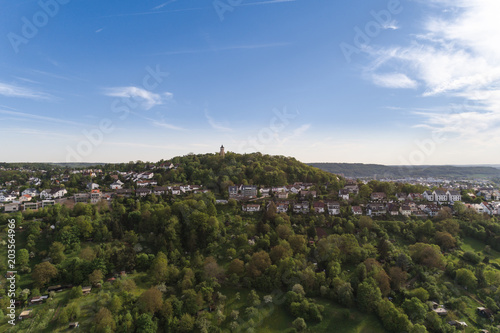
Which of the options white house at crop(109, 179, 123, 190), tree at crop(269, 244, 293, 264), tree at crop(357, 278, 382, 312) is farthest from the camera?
white house at crop(109, 179, 123, 190)

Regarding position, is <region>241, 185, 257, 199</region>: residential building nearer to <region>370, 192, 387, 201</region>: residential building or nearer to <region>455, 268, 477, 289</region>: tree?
<region>370, 192, 387, 201</region>: residential building

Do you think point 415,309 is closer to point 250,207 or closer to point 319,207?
point 319,207

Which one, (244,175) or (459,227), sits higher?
(244,175)

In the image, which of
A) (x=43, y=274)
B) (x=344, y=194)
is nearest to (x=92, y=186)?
(x=43, y=274)

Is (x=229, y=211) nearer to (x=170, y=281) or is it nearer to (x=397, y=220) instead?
(x=170, y=281)

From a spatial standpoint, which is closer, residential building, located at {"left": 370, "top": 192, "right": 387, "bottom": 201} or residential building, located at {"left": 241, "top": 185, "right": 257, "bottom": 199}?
residential building, located at {"left": 370, "top": 192, "right": 387, "bottom": 201}

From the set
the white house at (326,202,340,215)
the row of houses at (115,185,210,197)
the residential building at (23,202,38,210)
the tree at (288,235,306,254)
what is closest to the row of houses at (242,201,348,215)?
the white house at (326,202,340,215)

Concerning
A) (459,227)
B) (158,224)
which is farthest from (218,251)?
(459,227)
